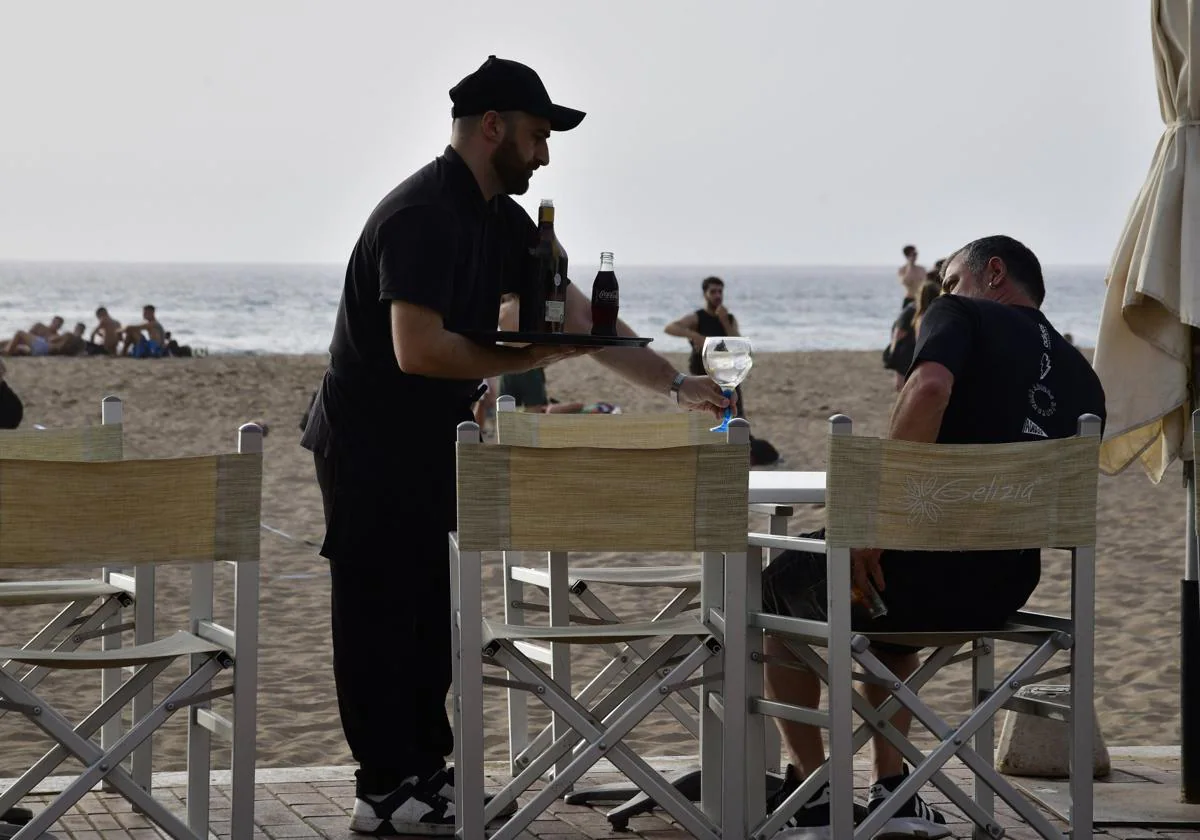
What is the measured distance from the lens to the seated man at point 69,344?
3300 centimetres

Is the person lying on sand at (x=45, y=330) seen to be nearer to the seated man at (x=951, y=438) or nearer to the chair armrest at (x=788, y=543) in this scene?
the seated man at (x=951, y=438)

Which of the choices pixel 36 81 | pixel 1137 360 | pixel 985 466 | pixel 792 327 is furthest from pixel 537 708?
pixel 36 81

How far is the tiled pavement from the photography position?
3996 millimetres

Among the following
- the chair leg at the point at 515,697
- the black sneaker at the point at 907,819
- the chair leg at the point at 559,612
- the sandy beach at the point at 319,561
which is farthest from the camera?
the sandy beach at the point at 319,561

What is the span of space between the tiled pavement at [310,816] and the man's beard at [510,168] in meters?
1.59

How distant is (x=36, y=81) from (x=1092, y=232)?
5611 cm

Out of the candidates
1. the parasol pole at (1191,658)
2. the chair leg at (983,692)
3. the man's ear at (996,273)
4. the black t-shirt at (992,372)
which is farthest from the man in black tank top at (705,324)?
the black t-shirt at (992,372)

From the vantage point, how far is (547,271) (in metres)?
4.22

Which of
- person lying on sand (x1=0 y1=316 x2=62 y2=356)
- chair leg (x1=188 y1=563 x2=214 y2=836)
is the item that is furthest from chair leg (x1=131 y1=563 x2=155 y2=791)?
person lying on sand (x1=0 y1=316 x2=62 y2=356)

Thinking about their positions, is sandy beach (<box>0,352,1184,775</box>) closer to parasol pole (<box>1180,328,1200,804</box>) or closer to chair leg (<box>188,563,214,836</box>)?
chair leg (<box>188,563,214,836</box>)

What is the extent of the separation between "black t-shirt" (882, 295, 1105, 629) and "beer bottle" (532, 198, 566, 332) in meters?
0.94

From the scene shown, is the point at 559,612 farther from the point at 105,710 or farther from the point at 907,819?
the point at 105,710

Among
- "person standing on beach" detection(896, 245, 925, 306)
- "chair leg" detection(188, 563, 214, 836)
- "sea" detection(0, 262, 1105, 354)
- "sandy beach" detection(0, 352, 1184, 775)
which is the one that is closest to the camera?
"chair leg" detection(188, 563, 214, 836)

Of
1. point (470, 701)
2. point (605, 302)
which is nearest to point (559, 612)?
point (605, 302)
